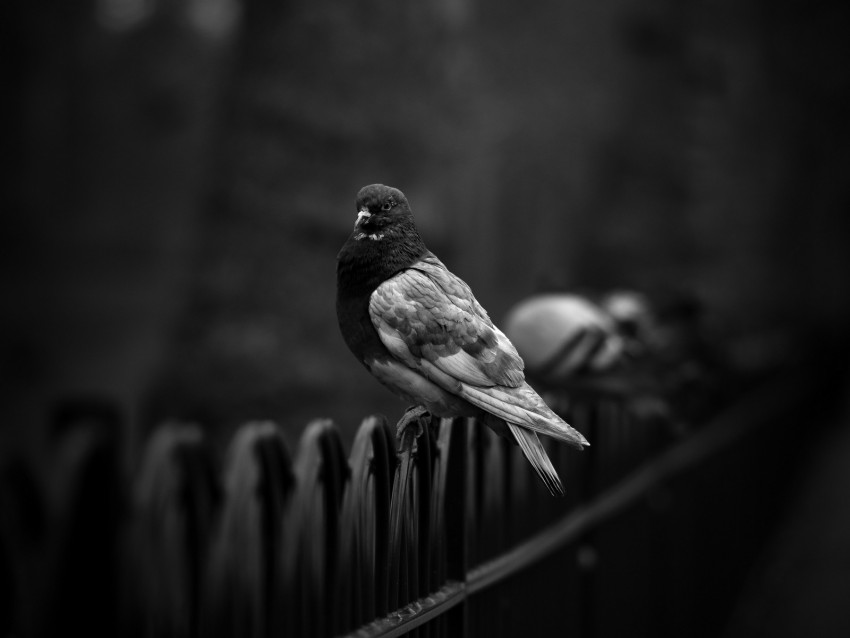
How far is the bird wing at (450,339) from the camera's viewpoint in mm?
1853

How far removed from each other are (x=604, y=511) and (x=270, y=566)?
212cm

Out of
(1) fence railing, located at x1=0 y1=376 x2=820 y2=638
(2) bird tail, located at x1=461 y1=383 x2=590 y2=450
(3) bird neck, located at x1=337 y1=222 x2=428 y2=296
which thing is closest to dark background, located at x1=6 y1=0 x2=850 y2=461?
(1) fence railing, located at x1=0 y1=376 x2=820 y2=638

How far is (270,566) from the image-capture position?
1.60 metres

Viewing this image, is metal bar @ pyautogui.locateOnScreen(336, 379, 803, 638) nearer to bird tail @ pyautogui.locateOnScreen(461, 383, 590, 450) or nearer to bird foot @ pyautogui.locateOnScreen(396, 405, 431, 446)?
bird foot @ pyautogui.locateOnScreen(396, 405, 431, 446)

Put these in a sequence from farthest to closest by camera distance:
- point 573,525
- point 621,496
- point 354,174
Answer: point 354,174, point 621,496, point 573,525

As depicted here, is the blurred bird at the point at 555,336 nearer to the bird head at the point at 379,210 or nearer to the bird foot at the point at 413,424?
the bird foot at the point at 413,424

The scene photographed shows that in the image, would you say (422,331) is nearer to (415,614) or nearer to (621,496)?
(415,614)

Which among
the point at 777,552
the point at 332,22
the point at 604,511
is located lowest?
the point at 777,552

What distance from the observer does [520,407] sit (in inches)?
72.6

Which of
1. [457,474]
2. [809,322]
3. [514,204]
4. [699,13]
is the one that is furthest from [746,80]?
[457,474]

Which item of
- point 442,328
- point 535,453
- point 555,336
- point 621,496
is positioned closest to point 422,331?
point 442,328

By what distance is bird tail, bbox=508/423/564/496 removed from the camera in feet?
5.76

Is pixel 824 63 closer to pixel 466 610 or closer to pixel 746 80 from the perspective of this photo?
pixel 746 80

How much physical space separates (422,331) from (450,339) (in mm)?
50
